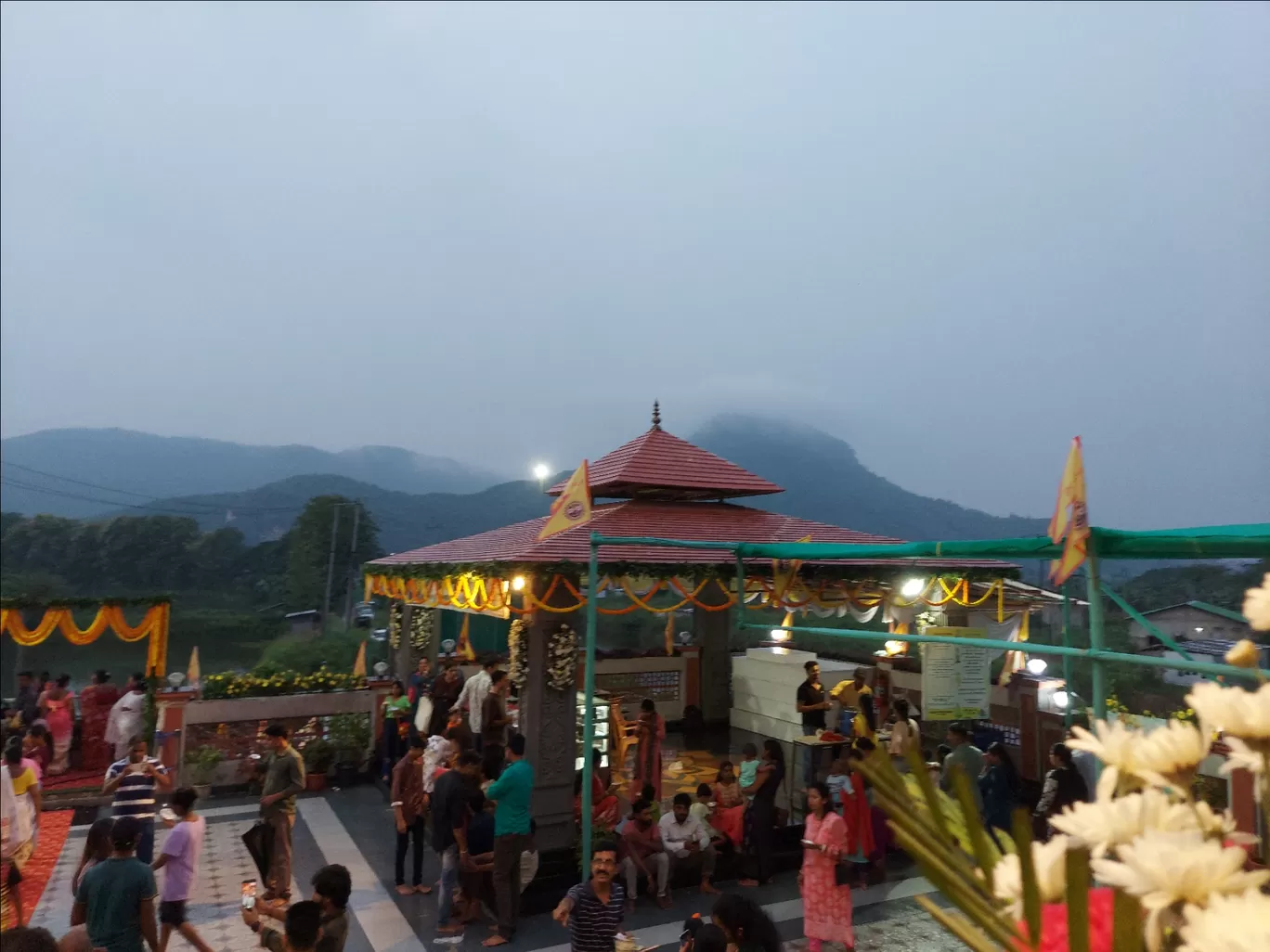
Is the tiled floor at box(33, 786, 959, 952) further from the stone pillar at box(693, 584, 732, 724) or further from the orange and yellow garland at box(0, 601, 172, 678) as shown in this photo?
the stone pillar at box(693, 584, 732, 724)

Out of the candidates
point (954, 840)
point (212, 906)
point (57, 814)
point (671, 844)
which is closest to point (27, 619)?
point (57, 814)

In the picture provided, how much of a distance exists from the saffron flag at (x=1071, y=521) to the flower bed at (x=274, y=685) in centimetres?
1294

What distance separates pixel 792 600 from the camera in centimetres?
1007

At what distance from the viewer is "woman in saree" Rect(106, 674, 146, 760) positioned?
1271 cm

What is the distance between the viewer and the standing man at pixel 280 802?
755 centimetres

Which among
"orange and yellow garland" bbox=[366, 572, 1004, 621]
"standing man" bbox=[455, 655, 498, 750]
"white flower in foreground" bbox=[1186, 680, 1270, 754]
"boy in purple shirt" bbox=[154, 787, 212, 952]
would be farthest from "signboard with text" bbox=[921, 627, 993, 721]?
"white flower in foreground" bbox=[1186, 680, 1270, 754]

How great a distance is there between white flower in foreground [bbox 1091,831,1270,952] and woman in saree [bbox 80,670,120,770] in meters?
16.6

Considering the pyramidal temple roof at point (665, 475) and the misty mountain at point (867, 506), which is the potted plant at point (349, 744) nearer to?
the pyramidal temple roof at point (665, 475)

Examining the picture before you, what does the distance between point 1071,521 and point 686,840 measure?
652cm

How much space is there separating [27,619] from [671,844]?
1308 cm

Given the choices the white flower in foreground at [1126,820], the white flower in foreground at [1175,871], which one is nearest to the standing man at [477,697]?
the white flower in foreground at [1126,820]

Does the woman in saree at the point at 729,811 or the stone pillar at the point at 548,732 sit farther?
the woman in saree at the point at 729,811

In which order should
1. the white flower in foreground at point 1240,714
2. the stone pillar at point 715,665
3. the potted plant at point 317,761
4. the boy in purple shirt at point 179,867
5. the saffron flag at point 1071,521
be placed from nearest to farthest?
the white flower in foreground at point 1240,714 → the saffron flag at point 1071,521 → the boy in purple shirt at point 179,867 → the potted plant at point 317,761 → the stone pillar at point 715,665

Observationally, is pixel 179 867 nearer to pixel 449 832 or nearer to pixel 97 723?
pixel 449 832
